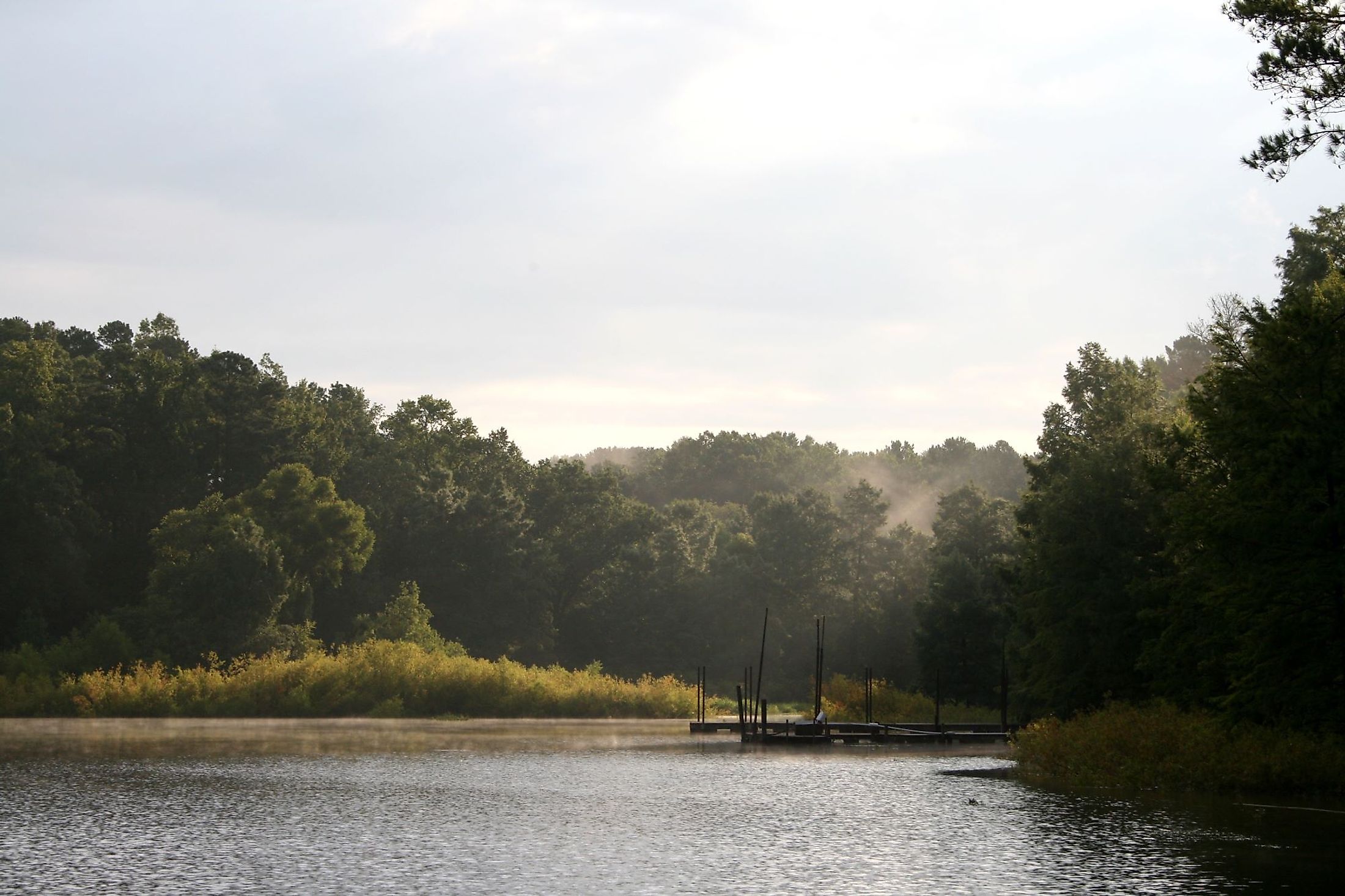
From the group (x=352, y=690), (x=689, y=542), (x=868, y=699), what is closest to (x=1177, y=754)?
(x=868, y=699)

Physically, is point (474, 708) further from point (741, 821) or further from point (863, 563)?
point (741, 821)

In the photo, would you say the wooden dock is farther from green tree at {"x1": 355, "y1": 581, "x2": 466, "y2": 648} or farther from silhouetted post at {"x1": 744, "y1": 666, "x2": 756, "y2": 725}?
green tree at {"x1": 355, "y1": 581, "x2": 466, "y2": 648}

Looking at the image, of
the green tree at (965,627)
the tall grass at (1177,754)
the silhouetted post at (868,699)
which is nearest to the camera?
the tall grass at (1177,754)

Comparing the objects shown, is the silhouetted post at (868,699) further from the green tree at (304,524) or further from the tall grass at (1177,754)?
the green tree at (304,524)

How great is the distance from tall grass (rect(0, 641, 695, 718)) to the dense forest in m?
3.77

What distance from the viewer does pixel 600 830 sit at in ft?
90.8

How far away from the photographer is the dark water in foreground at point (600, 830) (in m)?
21.3

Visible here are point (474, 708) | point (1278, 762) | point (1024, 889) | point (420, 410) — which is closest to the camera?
point (1024, 889)

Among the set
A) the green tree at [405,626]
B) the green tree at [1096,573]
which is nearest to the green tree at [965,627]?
the green tree at [1096,573]

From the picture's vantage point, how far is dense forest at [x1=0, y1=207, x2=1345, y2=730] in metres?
33.7

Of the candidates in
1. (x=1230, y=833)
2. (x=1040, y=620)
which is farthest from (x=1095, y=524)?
(x=1230, y=833)

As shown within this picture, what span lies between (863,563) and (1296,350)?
75448 mm

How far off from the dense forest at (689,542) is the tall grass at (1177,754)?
2.99 feet

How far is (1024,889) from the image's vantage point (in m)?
20.7
